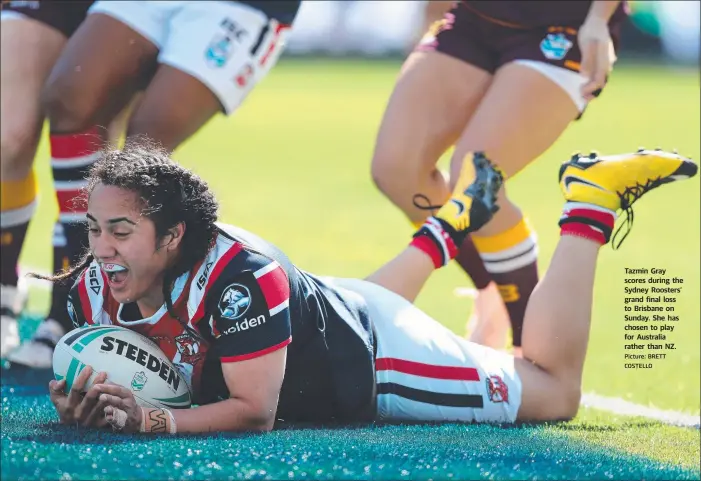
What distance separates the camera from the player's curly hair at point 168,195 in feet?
11.6

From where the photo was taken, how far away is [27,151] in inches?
206

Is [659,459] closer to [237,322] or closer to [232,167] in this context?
[237,322]

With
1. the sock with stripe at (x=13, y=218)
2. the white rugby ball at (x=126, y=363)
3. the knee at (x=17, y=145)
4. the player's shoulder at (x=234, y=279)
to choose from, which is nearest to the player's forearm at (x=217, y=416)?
the white rugby ball at (x=126, y=363)

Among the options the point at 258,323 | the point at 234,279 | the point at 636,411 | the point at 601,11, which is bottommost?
the point at 636,411

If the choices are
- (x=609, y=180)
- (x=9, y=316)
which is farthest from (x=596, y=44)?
(x=9, y=316)

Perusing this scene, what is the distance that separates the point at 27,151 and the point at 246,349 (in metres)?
2.22

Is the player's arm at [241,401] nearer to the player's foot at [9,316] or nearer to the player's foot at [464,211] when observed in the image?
the player's foot at [464,211]

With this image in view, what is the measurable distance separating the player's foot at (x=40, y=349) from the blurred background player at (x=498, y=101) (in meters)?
1.52

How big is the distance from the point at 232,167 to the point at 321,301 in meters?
9.78

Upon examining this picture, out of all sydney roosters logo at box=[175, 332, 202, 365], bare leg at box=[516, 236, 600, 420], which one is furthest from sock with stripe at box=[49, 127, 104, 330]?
bare leg at box=[516, 236, 600, 420]

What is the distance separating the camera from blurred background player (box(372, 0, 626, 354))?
189 inches

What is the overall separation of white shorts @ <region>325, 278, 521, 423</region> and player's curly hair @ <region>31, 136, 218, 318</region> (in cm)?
69

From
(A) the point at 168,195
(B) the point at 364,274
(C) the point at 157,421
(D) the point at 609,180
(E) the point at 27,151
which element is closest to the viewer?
(C) the point at 157,421

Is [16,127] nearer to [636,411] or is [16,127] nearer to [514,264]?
[514,264]
